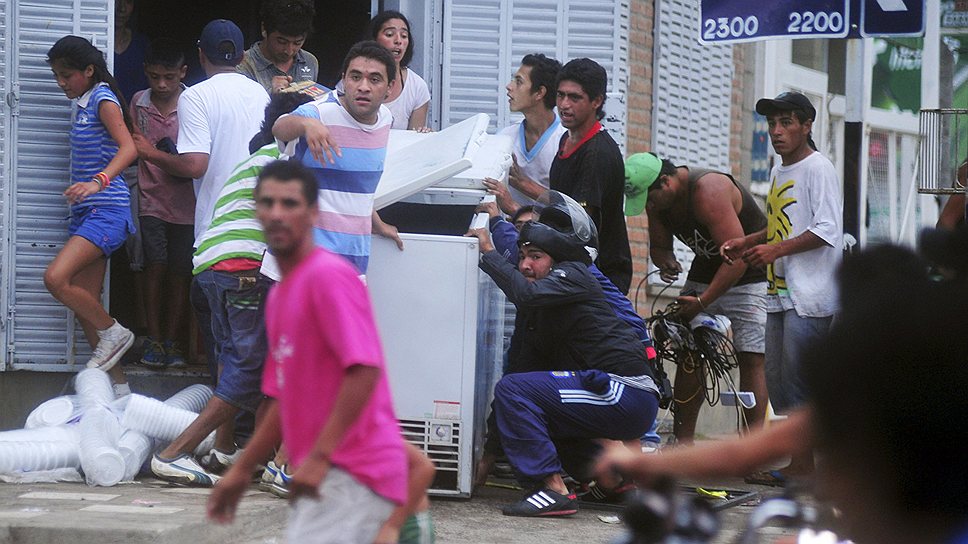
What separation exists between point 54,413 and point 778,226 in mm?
3843

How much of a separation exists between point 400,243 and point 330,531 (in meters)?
3.30

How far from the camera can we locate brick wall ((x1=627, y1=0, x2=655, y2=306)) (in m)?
9.67

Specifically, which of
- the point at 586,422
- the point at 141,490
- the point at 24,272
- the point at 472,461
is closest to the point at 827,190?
the point at 586,422

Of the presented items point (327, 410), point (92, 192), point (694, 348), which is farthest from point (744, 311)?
point (327, 410)

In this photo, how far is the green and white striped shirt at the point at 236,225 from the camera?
6465 millimetres

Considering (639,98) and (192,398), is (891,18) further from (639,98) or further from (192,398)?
(192,398)

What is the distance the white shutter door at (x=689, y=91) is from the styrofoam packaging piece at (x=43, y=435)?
15.5ft

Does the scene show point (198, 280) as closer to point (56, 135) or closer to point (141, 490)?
point (141, 490)

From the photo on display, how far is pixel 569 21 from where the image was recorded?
8.80 m

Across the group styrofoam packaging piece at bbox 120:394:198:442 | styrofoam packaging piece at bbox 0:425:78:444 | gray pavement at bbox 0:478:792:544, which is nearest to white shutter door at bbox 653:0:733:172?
gray pavement at bbox 0:478:792:544

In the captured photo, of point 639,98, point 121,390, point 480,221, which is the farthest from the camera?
point 639,98

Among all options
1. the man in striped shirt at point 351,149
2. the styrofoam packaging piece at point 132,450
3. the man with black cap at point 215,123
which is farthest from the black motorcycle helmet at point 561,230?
the styrofoam packaging piece at point 132,450

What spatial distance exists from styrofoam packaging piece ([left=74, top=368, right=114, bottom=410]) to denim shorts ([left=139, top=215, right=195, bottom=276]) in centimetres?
90

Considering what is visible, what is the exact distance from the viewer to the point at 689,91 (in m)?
10.6
